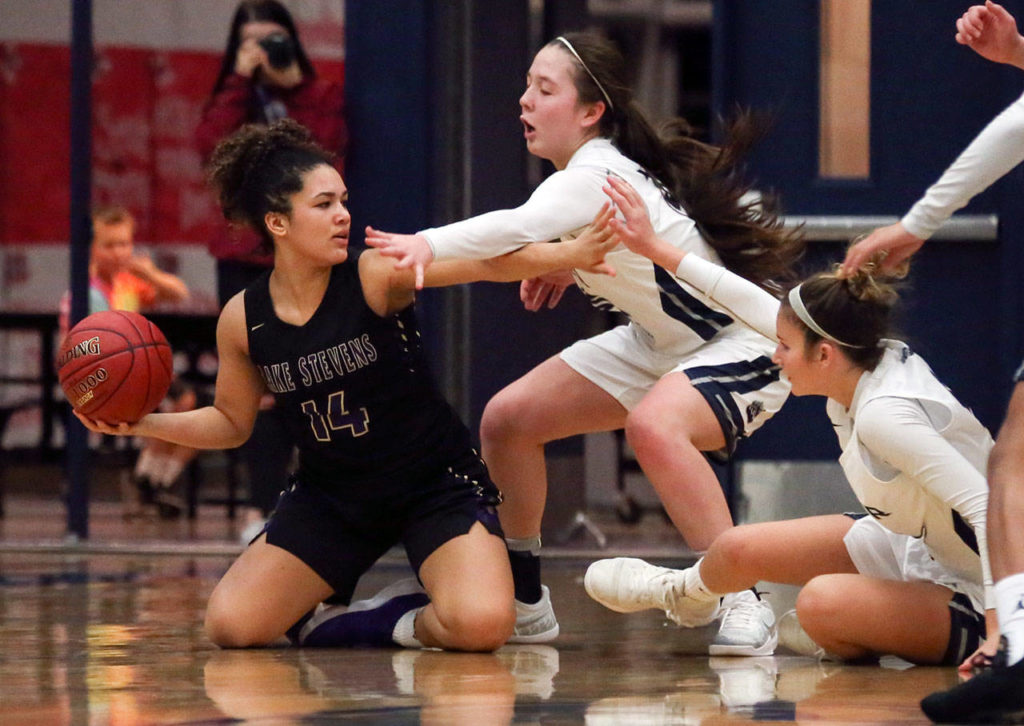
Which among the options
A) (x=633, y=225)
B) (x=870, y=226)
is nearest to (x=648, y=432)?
(x=633, y=225)

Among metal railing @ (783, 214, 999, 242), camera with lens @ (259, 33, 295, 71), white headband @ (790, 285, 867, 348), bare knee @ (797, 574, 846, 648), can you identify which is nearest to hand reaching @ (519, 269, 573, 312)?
white headband @ (790, 285, 867, 348)

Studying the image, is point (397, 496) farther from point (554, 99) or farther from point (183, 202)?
point (183, 202)

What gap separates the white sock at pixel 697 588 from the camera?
400cm

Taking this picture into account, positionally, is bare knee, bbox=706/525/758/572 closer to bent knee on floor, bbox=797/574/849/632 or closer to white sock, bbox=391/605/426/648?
bent knee on floor, bbox=797/574/849/632

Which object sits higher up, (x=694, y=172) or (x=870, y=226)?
(x=694, y=172)

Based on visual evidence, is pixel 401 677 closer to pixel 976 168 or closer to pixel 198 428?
pixel 198 428

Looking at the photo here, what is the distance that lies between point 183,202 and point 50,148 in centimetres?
82

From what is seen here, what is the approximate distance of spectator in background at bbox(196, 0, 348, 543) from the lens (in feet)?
21.4

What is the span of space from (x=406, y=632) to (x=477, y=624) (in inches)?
10.9

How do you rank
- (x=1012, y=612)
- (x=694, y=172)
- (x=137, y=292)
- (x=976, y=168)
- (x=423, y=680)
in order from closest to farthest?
(x=1012, y=612)
(x=423, y=680)
(x=976, y=168)
(x=694, y=172)
(x=137, y=292)

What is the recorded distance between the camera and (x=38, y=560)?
659 cm

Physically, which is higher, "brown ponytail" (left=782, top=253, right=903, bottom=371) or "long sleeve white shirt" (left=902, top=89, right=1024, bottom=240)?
"long sleeve white shirt" (left=902, top=89, right=1024, bottom=240)

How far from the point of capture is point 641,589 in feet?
13.4

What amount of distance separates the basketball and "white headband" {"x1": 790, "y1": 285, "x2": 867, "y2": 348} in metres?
1.59
